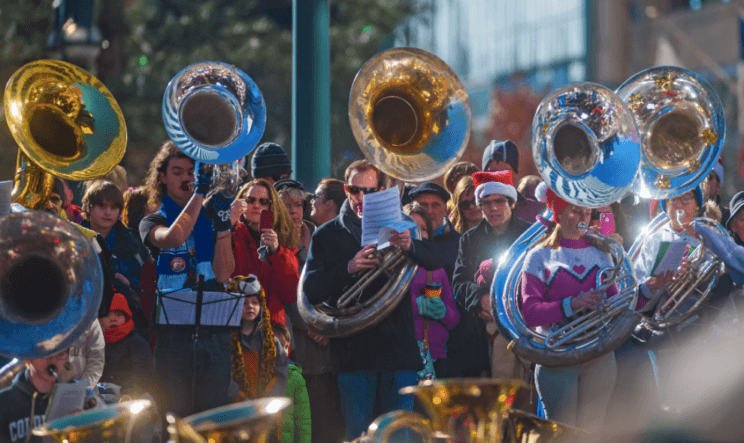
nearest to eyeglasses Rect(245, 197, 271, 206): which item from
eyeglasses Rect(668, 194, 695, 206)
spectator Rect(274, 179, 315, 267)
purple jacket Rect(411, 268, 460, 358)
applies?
spectator Rect(274, 179, 315, 267)

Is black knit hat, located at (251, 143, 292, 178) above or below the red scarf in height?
above

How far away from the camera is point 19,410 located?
421 cm

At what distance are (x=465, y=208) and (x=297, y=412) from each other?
1726mm

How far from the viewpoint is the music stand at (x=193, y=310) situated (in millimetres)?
5023

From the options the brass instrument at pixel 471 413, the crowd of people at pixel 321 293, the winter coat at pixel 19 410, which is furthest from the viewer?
the crowd of people at pixel 321 293

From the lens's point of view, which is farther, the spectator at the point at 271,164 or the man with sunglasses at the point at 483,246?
the spectator at the point at 271,164

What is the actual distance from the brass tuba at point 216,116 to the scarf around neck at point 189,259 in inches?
9.1

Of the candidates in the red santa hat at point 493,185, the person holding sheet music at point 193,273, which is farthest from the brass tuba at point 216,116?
the red santa hat at point 493,185

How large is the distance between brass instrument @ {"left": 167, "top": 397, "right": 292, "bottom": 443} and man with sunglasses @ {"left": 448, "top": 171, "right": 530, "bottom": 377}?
2514mm

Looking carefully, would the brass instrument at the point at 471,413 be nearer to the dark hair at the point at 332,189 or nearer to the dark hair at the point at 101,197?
the dark hair at the point at 101,197

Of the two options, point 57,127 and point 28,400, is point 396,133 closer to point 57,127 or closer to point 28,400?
point 57,127

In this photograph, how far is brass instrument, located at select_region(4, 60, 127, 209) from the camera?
497 cm

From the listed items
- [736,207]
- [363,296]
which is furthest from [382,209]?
[736,207]

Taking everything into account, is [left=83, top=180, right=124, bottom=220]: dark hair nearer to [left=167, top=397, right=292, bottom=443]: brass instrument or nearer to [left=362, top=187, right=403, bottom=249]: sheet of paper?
[left=362, top=187, right=403, bottom=249]: sheet of paper
